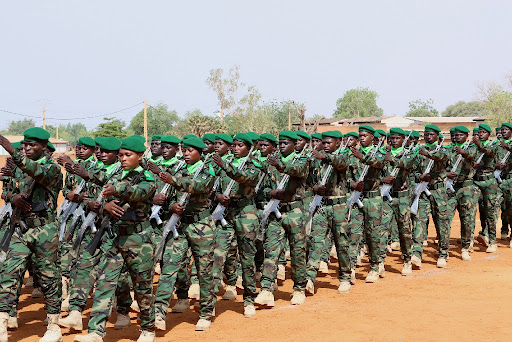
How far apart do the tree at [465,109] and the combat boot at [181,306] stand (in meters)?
98.3

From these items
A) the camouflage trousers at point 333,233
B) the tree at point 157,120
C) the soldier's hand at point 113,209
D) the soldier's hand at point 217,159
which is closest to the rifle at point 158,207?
the soldier's hand at point 217,159

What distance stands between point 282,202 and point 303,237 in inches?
22.9

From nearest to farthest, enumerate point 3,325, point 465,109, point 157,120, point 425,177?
point 3,325 < point 425,177 < point 157,120 < point 465,109

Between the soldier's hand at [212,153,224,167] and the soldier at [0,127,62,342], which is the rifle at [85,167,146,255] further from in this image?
the soldier's hand at [212,153,224,167]

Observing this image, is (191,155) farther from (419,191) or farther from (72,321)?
(419,191)

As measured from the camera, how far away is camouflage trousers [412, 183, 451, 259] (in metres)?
11.8

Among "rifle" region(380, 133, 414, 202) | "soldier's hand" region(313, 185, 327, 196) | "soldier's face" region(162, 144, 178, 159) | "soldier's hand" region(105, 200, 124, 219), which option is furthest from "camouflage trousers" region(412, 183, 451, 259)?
"soldier's hand" region(105, 200, 124, 219)

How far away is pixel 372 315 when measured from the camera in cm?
840

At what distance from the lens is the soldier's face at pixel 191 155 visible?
307 inches

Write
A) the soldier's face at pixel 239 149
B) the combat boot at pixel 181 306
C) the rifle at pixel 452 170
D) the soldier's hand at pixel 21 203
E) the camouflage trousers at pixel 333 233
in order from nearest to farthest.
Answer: the soldier's hand at pixel 21 203 < the soldier's face at pixel 239 149 < the combat boot at pixel 181 306 < the camouflage trousers at pixel 333 233 < the rifle at pixel 452 170

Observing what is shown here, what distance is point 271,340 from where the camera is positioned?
24.0ft

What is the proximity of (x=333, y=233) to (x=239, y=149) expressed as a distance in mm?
2405

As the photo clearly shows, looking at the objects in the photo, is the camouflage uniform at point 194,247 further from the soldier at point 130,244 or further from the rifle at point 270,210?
the rifle at point 270,210

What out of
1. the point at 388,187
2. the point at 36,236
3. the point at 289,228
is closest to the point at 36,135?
the point at 36,236
